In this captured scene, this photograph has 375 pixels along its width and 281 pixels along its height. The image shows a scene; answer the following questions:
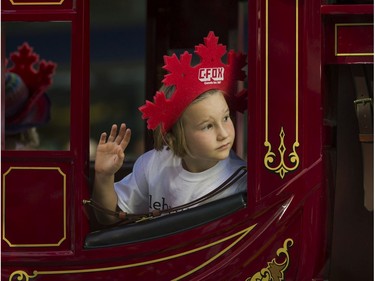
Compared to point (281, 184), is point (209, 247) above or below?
below

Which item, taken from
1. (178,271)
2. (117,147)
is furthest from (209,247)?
(117,147)

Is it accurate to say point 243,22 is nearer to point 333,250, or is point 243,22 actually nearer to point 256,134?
point 256,134

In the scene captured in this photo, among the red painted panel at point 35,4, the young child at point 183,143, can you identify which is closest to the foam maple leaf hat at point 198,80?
the young child at point 183,143

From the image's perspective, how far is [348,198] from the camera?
10.6 ft

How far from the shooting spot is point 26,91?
3.27m

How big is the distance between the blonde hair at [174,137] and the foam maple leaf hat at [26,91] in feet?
1.67

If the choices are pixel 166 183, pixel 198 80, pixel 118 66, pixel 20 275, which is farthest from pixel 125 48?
pixel 20 275

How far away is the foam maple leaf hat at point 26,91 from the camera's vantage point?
3244 mm

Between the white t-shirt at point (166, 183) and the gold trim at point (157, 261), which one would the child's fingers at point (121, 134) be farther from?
the gold trim at point (157, 261)

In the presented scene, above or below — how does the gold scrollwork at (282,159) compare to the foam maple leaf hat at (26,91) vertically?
below

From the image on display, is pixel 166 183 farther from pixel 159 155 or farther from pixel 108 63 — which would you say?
pixel 108 63

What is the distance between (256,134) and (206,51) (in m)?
0.43

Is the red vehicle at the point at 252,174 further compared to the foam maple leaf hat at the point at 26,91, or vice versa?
the foam maple leaf hat at the point at 26,91

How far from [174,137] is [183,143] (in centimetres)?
5
